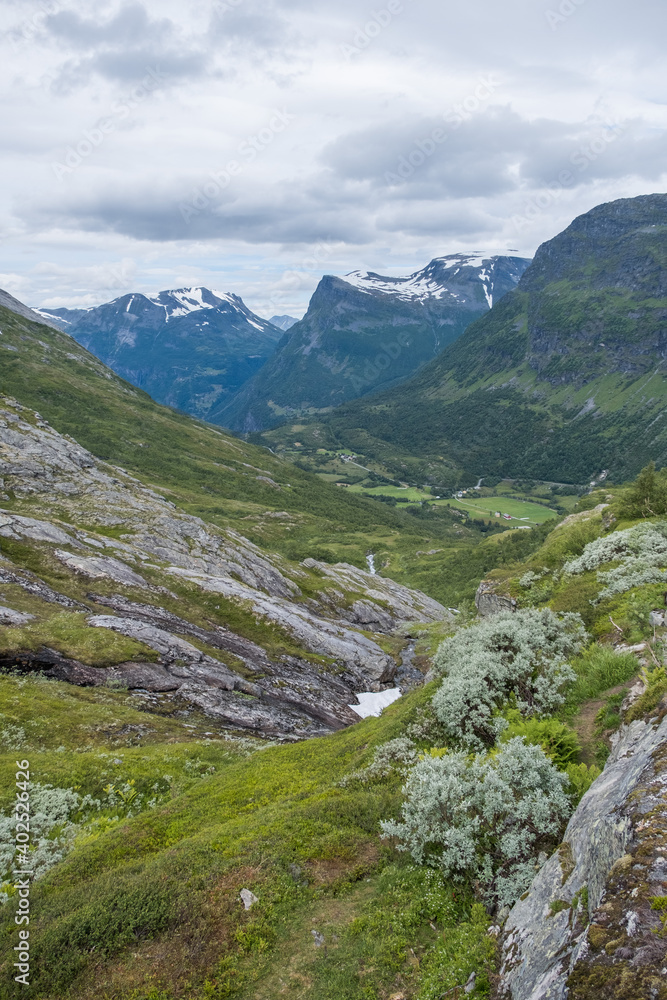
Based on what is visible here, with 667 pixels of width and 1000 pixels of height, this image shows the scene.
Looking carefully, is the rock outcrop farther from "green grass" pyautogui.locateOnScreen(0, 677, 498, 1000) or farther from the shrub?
"green grass" pyautogui.locateOnScreen(0, 677, 498, 1000)

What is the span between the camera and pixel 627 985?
7289 millimetres

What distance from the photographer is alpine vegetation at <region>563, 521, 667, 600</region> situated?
28.1 meters

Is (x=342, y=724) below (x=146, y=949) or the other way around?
below

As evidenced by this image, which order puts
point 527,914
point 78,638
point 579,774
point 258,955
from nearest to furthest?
point 527,914, point 258,955, point 579,774, point 78,638

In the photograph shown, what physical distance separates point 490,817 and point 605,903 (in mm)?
5589

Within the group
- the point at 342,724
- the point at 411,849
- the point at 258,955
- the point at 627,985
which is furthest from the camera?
the point at 342,724

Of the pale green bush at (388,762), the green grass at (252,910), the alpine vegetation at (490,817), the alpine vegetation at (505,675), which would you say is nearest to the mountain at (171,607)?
the green grass at (252,910)

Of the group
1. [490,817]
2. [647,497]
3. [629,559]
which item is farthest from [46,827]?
[647,497]

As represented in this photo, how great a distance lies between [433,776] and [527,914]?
4644mm

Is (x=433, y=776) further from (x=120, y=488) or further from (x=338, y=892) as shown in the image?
(x=120, y=488)

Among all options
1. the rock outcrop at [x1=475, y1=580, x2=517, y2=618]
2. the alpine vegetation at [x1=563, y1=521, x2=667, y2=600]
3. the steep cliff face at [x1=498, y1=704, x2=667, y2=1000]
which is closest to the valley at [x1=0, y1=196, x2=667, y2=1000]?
the steep cliff face at [x1=498, y1=704, x2=667, y2=1000]

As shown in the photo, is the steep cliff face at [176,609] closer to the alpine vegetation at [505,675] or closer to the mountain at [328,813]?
the mountain at [328,813]

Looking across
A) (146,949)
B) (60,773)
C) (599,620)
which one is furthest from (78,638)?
(599,620)

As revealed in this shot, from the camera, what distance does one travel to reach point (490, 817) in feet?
45.5
